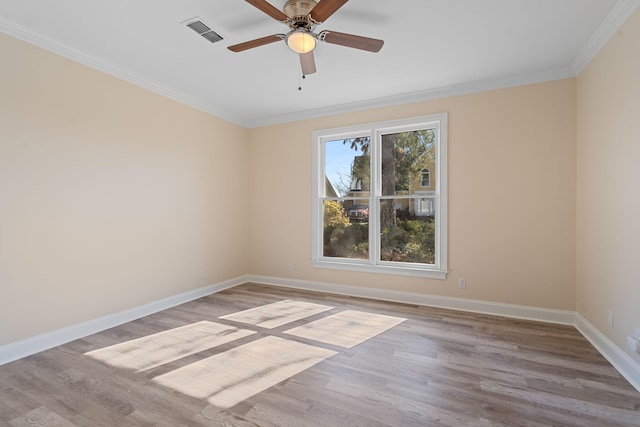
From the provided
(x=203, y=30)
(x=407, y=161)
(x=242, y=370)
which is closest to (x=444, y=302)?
(x=407, y=161)

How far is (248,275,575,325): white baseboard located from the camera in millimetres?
3207

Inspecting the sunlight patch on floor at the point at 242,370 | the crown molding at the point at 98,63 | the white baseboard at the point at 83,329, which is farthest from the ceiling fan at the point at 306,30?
the white baseboard at the point at 83,329

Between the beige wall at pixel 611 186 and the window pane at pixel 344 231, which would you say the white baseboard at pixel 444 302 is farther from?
the window pane at pixel 344 231

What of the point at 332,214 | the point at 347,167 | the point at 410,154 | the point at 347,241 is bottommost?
the point at 347,241

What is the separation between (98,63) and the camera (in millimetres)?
2961

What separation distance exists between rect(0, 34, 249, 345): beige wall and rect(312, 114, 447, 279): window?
5.93ft

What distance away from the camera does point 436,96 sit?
3730mm

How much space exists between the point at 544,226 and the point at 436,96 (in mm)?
2001

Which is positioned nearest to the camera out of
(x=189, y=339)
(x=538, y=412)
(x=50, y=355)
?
(x=538, y=412)

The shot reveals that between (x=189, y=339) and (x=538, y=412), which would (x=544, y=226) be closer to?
(x=538, y=412)

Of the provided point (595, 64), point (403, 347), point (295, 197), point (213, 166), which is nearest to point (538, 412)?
point (403, 347)

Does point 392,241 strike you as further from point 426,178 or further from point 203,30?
point 203,30

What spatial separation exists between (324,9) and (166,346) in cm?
305

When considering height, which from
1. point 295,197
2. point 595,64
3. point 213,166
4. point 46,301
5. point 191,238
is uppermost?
point 595,64
